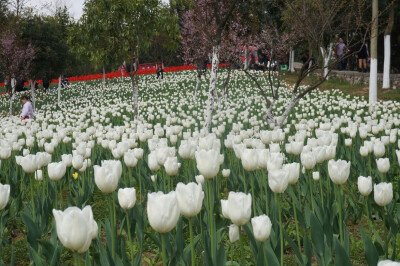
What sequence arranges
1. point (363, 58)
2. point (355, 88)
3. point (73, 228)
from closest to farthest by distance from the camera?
point (73, 228) → point (355, 88) → point (363, 58)

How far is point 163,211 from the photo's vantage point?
1.94 metres

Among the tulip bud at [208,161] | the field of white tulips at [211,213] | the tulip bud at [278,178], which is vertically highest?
the tulip bud at [208,161]

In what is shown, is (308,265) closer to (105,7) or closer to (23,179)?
(23,179)

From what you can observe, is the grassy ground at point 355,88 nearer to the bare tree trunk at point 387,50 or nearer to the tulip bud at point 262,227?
the bare tree trunk at point 387,50

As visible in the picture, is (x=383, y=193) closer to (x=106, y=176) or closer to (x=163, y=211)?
(x=163, y=211)

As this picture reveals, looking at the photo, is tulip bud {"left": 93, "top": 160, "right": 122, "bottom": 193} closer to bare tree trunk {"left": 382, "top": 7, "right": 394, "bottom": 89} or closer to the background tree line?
the background tree line

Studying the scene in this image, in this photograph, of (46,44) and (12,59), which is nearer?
(12,59)

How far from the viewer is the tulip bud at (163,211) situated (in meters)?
1.93

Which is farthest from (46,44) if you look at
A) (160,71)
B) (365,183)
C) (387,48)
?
(365,183)

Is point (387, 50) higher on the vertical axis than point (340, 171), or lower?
higher

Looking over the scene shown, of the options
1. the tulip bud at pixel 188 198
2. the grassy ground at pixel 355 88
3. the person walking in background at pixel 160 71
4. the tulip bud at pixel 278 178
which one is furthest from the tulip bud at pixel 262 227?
the person walking in background at pixel 160 71

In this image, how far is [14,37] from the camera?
19250 millimetres

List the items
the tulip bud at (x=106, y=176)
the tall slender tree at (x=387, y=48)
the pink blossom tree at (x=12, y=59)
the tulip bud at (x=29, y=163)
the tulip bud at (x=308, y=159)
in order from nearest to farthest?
the tulip bud at (x=106, y=176) < the tulip bud at (x=308, y=159) < the tulip bud at (x=29, y=163) < the tall slender tree at (x=387, y=48) < the pink blossom tree at (x=12, y=59)

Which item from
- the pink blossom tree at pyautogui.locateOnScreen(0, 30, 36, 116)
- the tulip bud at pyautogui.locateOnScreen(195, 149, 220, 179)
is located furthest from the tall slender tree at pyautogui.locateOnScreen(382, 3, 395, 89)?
the tulip bud at pyautogui.locateOnScreen(195, 149, 220, 179)
